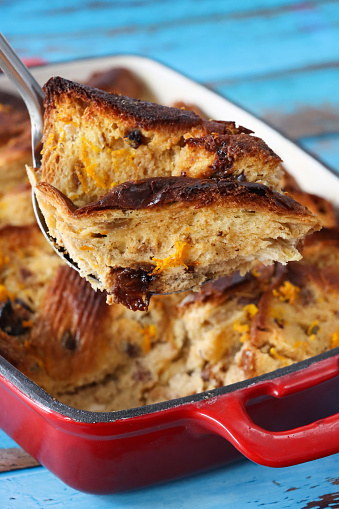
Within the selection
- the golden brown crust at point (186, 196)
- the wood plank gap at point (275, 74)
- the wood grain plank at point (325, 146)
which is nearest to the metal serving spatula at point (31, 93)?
the golden brown crust at point (186, 196)

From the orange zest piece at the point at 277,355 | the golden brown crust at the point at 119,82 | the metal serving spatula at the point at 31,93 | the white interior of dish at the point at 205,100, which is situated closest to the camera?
the metal serving spatula at the point at 31,93

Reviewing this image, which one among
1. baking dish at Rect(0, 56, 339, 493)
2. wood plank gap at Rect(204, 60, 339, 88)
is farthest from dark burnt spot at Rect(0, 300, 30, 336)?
wood plank gap at Rect(204, 60, 339, 88)

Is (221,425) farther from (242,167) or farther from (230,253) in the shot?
(242,167)

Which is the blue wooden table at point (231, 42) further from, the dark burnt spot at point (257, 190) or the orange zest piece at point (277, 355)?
the dark burnt spot at point (257, 190)

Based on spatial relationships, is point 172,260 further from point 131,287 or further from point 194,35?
point 194,35

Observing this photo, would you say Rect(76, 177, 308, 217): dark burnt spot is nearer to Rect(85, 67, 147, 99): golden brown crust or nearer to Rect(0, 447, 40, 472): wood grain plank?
Rect(0, 447, 40, 472): wood grain plank

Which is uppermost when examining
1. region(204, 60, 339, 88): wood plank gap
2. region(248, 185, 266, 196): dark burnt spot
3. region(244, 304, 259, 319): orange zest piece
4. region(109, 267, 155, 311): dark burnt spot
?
region(248, 185, 266, 196): dark burnt spot
